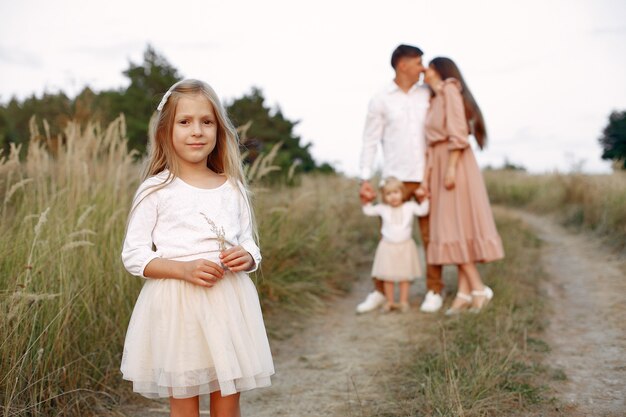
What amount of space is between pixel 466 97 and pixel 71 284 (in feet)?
10.9

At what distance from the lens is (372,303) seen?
17.9 ft

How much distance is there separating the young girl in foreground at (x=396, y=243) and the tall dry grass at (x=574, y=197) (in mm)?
3557

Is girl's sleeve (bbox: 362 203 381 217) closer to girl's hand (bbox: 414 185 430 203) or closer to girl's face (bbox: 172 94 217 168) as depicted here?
girl's hand (bbox: 414 185 430 203)

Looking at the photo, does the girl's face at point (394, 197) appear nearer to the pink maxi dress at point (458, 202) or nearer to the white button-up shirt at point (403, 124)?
the white button-up shirt at point (403, 124)

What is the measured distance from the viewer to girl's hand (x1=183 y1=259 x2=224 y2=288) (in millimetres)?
2172

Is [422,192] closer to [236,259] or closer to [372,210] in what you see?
[372,210]

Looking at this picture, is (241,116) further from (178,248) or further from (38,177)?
(178,248)

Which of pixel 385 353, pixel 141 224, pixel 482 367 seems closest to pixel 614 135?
pixel 385 353

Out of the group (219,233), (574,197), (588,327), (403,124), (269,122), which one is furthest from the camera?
(269,122)

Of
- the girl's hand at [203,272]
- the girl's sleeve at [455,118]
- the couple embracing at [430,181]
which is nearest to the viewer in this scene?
the girl's hand at [203,272]

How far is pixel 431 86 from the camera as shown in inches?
202

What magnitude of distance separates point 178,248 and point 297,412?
4.60ft

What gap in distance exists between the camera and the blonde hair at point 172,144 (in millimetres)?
2420

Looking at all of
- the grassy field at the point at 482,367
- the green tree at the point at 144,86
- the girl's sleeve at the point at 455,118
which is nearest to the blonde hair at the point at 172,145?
the grassy field at the point at 482,367
